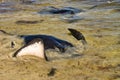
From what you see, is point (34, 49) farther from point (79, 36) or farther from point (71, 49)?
point (79, 36)

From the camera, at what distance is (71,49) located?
316 inches

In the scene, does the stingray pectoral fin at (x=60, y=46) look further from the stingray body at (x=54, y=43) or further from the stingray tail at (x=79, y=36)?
the stingray tail at (x=79, y=36)

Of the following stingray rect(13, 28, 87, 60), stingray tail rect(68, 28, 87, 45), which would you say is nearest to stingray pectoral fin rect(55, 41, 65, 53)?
stingray rect(13, 28, 87, 60)

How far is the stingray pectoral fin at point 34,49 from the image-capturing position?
7.12 meters

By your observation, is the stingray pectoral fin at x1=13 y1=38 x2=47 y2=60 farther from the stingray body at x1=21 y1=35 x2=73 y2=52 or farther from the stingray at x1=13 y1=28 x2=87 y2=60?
the stingray body at x1=21 y1=35 x2=73 y2=52

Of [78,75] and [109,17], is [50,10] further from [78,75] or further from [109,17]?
[78,75]

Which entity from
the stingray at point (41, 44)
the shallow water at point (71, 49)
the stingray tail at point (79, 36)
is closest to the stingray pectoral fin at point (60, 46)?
the stingray at point (41, 44)

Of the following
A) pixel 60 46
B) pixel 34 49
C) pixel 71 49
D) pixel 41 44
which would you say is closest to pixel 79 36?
pixel 71 49

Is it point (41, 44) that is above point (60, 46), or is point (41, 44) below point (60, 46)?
above

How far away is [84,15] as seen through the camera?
40.3ft

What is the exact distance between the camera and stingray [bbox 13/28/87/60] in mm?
7160

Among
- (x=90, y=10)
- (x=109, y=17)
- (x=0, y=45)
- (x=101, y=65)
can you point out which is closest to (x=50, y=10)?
(x=90, y=10)

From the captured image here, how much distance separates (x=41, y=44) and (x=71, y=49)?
1.06 m

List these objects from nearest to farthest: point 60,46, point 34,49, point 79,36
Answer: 1. point 34,49
2. point 60,46
3. point 79,36
